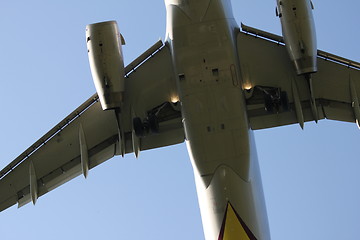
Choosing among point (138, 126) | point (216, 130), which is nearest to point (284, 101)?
point (216, 130)

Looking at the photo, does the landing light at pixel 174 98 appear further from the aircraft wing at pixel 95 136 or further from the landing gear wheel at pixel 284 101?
the landing gear wheel at pixel 284 101

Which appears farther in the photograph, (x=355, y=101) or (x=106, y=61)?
(x=355, y=101)

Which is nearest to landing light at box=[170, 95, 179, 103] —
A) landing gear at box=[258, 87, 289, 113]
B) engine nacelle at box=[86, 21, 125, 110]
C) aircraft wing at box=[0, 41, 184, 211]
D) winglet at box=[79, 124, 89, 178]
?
aircraft wing at box=[0, 41, 184, 211]

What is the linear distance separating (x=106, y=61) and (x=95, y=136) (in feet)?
11.8

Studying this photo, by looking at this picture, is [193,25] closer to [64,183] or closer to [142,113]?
[142,113]

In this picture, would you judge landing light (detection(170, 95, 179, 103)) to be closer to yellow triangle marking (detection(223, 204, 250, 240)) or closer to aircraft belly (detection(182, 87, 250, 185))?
aircraft belly (detection(182, 87, 250, 185))

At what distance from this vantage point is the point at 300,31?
72.4 feet

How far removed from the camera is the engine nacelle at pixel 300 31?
22016 mm

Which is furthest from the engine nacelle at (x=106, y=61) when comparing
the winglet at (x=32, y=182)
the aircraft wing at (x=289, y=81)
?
the winglet at (x=32, y=182)

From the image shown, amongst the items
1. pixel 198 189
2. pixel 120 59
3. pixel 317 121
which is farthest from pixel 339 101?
pixel 120 59

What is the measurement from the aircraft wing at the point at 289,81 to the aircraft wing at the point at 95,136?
95.2 inches

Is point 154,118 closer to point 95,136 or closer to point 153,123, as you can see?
point 153,123

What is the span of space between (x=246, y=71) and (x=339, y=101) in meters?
3.11

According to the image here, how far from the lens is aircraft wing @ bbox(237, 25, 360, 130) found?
2394 centimetres
